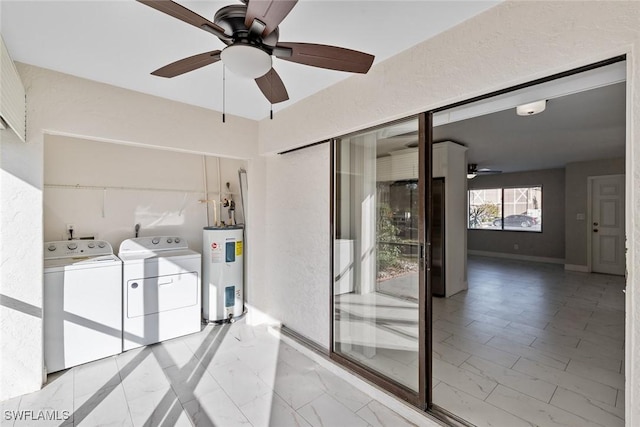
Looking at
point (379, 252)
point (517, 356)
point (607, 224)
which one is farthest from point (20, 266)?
point (607, 224)

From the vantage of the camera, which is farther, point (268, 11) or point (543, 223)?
point (543, 223)

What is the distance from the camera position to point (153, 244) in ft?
11.3

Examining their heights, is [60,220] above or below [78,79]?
below

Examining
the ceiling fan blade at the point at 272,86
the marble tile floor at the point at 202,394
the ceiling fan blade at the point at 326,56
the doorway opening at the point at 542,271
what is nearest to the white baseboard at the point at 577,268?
the doorway opening at the point at 542,271

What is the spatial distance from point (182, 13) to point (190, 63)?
0.45 metres

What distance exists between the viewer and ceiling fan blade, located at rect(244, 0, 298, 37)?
1.08 metres

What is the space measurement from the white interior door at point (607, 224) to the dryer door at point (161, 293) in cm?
815

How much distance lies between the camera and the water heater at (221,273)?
3557mm

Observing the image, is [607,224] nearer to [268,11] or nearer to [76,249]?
[268,11]

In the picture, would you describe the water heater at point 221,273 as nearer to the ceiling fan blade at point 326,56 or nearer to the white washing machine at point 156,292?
the white washing machine at point 156,292

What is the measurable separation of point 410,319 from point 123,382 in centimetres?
241

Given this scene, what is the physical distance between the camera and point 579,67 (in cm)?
136
